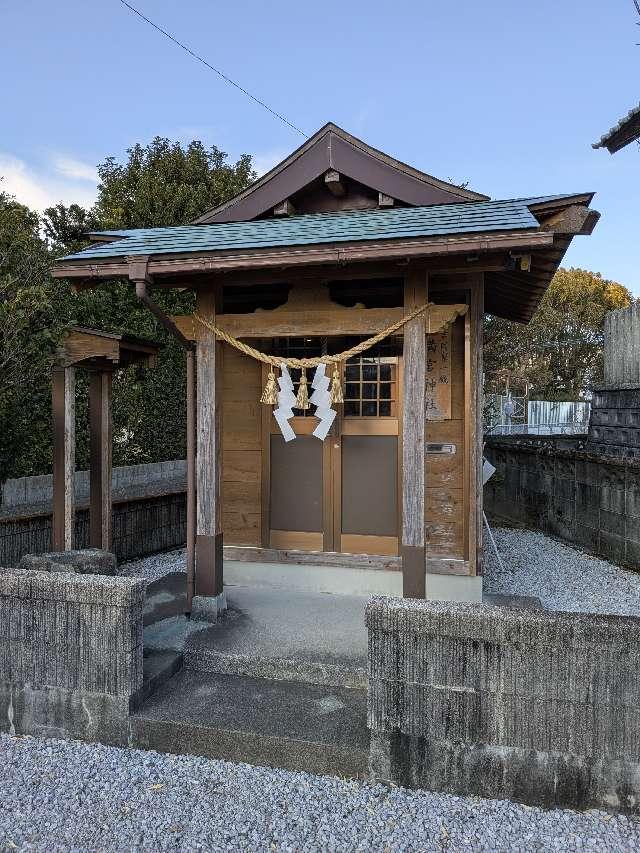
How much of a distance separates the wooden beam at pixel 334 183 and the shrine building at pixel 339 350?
2cm

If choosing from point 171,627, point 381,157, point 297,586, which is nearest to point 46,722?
point 171,627

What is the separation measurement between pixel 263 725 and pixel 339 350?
3529mm

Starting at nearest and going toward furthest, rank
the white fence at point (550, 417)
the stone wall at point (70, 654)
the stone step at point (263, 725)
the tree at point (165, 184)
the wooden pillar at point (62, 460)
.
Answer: the stone step at point (263, 725) → the stone wall at point (70, 654) → the wooden pillar at point (62, 460) → the tree at point (165, 184) → the white fence at point (550, 417)

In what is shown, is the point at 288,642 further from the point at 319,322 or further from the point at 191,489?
the point at 319,322

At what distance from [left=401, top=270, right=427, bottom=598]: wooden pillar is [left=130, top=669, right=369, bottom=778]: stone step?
972 millimetres

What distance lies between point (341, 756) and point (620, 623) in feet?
5.34

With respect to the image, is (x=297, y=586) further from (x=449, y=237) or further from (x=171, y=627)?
(x=449, y=237)

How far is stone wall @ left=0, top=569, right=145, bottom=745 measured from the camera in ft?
10.3

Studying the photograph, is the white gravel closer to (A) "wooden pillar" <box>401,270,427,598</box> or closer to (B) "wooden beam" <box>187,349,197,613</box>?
(A) "wooden pillar" <box>401,270,427,598</box>

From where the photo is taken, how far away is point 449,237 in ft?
11.9

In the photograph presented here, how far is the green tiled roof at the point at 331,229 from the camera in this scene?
→ 3730 millimetres

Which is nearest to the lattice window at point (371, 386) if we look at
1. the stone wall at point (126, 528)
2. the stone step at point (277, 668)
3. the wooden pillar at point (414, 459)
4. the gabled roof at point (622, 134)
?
the wooden pillar at point (414, 459)

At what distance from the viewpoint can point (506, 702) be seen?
104 inches

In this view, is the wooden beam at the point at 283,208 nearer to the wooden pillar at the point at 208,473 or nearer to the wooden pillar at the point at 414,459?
the wooden pillar at the point at 208,473
